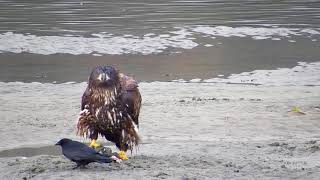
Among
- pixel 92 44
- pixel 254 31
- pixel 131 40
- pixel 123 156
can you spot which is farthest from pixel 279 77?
pixel 123 156

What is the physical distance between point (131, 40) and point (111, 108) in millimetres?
11254

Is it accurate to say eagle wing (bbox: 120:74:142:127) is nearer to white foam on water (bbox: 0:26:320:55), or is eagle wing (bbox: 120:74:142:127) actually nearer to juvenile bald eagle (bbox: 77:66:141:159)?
juvenile bald eagle (bbox: 77:66:141:159)

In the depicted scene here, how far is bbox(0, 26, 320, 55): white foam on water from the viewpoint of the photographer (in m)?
18.0

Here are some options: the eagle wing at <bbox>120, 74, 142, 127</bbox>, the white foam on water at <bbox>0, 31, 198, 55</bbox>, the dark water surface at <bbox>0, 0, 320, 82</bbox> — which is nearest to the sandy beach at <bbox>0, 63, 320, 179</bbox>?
the eagle wing at <bbox>120, 74, 142, 127</bbox>

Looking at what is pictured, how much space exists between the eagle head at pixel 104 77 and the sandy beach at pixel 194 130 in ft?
2.65

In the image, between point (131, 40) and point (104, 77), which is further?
point (131, 40)

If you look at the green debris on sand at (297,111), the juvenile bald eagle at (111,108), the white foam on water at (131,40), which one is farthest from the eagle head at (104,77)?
the white foam on water at (131,40)

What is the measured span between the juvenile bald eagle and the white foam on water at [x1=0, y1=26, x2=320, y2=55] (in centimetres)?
956

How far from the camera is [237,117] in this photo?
11266 millimetres

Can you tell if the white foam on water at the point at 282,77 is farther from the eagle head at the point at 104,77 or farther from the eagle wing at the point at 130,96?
A: the eagle head at the point at 104,77

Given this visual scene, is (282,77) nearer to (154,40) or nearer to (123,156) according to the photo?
(154,40)

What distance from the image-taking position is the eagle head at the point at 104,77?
788cm

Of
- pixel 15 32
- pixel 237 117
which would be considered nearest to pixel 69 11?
pixel 15 32

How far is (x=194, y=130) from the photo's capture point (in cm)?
1053
